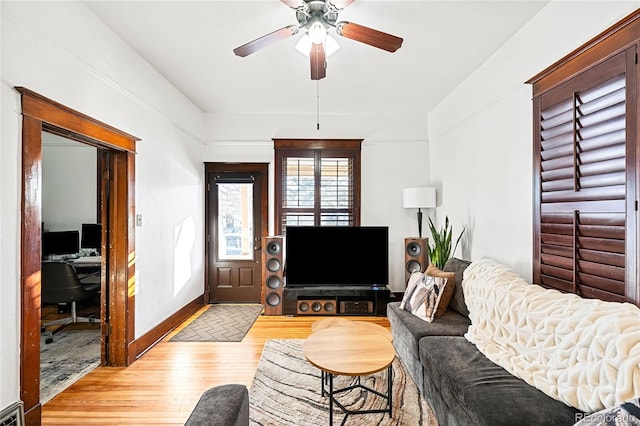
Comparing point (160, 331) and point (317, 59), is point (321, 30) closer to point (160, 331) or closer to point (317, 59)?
point (317, 59)

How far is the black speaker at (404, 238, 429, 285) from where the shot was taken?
4.05m

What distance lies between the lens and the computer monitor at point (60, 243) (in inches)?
158

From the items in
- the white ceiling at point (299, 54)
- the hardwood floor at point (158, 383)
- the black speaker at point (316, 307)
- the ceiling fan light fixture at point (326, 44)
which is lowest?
the hardwood floor at point (158, 383)

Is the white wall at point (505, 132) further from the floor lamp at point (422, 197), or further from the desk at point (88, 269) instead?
the desk at point (88, 269)

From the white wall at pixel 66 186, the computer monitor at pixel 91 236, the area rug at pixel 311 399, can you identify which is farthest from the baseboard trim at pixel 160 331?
the white wall at pixel 66 186

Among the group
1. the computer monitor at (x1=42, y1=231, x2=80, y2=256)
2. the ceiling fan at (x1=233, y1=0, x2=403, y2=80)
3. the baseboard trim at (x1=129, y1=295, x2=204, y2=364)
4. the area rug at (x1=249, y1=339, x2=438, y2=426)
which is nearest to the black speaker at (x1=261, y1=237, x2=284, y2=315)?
the baseboard trim at (x1=129, y1=295, x2=204, y2=364)

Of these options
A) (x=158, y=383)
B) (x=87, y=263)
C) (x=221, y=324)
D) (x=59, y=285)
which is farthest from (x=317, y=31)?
(x=87, y=263)

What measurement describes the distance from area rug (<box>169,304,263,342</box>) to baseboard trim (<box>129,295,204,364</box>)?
0.41ft

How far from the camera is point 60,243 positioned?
409 centimetres

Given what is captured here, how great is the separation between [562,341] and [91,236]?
5317 millimetres

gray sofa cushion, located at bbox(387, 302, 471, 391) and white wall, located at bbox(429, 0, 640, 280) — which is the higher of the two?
white wall, located at bbox(429, 0, 640, 280)

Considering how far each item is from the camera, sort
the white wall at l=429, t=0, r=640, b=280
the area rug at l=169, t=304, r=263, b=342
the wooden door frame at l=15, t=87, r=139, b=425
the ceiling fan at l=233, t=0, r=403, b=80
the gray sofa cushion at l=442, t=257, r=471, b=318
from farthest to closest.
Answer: the area rug at l=169, t=304, r=263, b=342
the gray sofa cushion at l=442, t=257, r=471, b=318
the white wall at l=429, t=0, r=640, b=280
the ceiling fan at l=233, t=0, r=403, b=80
the wooden door frame at l=15, t=87, r=139, b=425

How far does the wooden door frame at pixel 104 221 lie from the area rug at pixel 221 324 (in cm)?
73

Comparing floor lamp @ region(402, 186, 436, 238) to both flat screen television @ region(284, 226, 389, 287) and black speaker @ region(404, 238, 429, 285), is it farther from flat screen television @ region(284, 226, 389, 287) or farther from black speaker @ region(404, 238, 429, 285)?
flat screen television @ region(284, 226, 389, 287)
